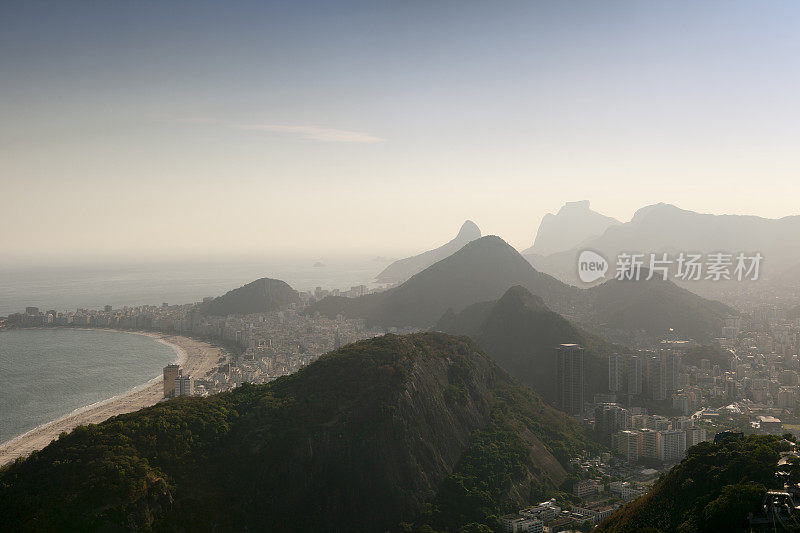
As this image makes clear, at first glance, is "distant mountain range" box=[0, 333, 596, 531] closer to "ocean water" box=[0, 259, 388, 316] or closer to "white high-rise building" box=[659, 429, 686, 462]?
"white high-rise building" box=[659, 429, 686, 462]

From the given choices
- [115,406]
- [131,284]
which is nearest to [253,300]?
[115,406]

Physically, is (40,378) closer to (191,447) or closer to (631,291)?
(191,447)

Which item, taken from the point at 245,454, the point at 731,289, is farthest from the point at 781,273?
the point at 245,454

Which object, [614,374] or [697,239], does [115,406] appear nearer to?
[614,374]

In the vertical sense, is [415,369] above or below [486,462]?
above

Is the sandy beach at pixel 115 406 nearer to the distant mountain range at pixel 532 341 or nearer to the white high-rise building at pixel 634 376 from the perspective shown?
the distant mountain range at pixel 532 341

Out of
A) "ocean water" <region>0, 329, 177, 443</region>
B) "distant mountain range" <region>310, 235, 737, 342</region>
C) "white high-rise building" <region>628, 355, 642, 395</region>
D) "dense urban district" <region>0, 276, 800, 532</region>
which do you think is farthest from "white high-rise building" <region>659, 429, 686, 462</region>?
"ocean water" <region>0, 329, 177, 443</region>
